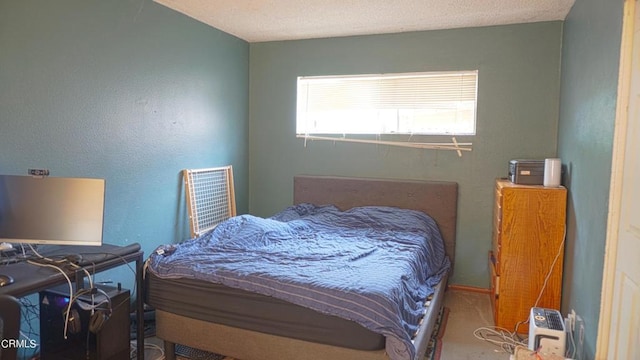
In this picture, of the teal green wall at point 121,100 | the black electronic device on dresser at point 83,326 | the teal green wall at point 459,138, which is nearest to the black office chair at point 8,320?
the black electronic device on dresser at point 83,326

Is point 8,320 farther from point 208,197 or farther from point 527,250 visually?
point 527,250

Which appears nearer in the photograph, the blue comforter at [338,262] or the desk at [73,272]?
the desk at [73,272]

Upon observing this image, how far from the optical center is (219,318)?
229cm

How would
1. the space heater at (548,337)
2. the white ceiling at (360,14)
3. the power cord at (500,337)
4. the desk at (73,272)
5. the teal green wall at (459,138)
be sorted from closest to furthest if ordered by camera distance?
the desk at (73,272)
the space heater at (548,337)
the power cord at (500,337)
the white ceiling at (360,14)
the teal green wall at (459,138)

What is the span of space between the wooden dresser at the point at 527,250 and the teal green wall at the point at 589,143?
0.08 m

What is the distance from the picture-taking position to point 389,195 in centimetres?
392

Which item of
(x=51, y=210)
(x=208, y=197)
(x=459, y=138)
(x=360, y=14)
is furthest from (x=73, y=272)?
(x=459, y=138)

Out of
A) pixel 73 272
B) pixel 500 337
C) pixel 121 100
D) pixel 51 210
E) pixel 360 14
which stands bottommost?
pixel 500 337

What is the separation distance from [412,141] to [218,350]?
2.55m

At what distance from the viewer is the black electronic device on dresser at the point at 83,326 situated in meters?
2.07

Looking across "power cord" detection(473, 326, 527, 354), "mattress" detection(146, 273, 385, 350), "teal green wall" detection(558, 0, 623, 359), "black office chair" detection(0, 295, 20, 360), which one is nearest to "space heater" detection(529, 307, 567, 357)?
"teal green wall" detection(558, 0, 623, 359)

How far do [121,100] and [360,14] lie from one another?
1.97 metres

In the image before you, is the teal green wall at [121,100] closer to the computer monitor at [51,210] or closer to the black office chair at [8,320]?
the computer monitor at [51,210]

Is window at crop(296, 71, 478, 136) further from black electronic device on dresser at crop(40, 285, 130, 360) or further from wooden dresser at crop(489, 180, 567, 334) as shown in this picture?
black electronic device on dresser at crop(40, 285, 130, 360)
